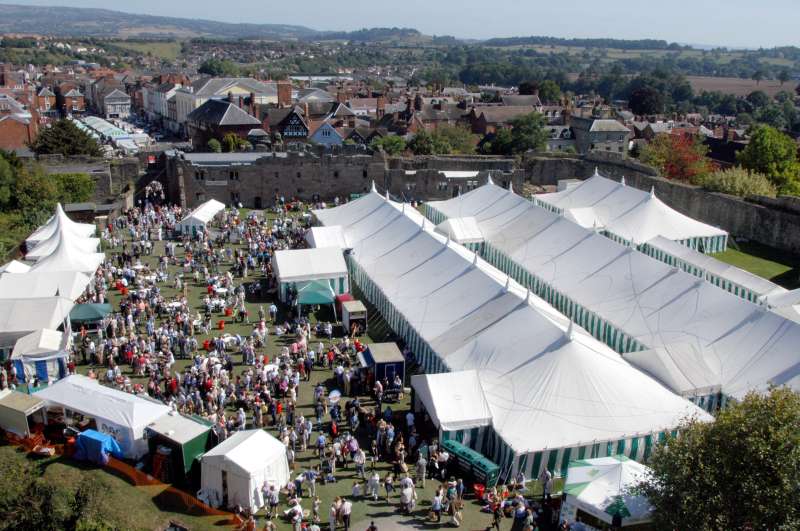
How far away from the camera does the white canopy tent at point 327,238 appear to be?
77.5 ft

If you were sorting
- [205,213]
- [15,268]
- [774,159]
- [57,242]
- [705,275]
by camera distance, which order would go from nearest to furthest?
1. [705,275]
2. [15,268]
3. [57,242]
4. [205,213]
5. [774,159]

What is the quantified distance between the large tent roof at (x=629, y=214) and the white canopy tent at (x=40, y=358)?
712 inches

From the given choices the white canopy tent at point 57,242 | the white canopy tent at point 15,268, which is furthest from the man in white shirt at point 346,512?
the white canopy tent at point 57,242

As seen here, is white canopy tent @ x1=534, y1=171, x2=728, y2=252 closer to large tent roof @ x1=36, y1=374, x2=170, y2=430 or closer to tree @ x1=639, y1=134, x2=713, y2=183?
tree @ x1=639, y1=134, x2=713, y2=183

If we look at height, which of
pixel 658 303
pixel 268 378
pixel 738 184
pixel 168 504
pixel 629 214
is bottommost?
pixel 168 504

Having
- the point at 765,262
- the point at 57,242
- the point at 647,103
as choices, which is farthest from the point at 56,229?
the point at 647,103

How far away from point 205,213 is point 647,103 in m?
80.7

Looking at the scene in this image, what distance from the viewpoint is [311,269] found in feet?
69.8

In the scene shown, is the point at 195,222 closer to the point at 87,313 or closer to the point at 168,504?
the point at 87,313

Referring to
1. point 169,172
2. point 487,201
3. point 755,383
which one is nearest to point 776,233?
point 487,201

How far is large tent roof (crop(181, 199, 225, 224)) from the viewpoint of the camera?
28906 mm

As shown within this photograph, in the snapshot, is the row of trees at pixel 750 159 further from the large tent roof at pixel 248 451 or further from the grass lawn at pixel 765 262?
the large tent roof at pixel 248 451

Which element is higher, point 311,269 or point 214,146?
point 311,269

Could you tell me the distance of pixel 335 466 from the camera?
1299 centimetres
